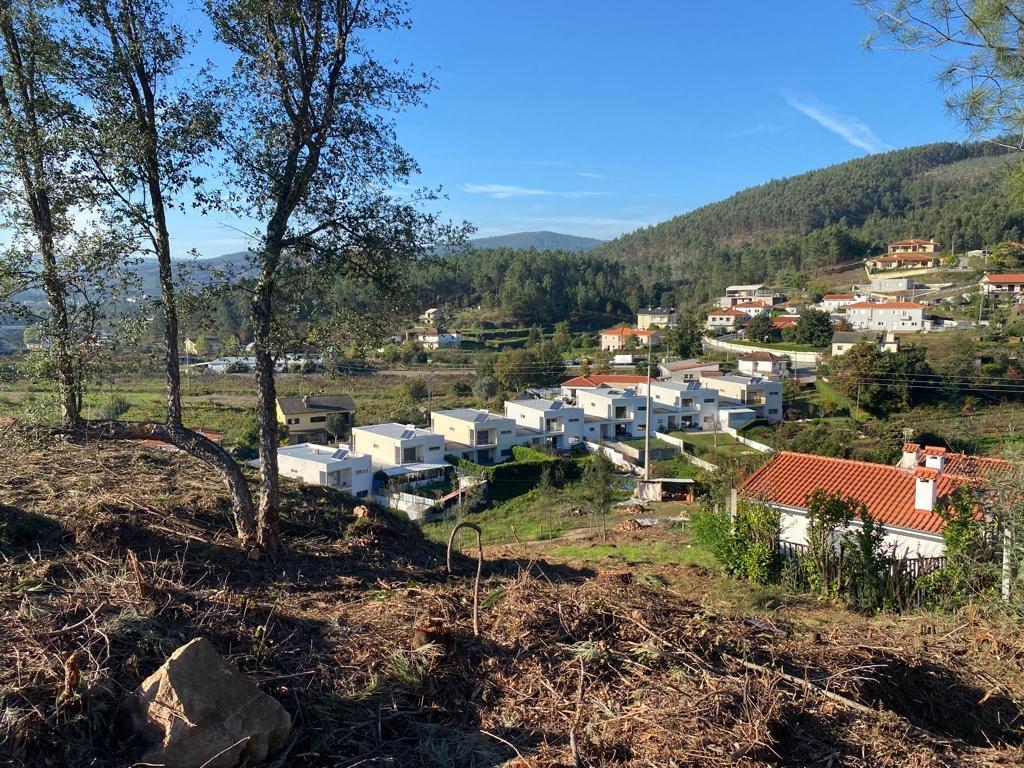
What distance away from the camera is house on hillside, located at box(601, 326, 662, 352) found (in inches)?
2539

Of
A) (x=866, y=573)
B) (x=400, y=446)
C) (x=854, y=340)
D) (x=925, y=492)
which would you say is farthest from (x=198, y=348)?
(x=854, y=340)

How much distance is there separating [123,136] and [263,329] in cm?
178

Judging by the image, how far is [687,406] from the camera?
41938mm

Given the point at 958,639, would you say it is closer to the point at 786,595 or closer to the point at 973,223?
the point at 786,595

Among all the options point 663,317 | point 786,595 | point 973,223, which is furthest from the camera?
point 973,223

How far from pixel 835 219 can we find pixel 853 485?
13665 centimetres

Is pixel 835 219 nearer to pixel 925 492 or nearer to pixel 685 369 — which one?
pixel 685 369

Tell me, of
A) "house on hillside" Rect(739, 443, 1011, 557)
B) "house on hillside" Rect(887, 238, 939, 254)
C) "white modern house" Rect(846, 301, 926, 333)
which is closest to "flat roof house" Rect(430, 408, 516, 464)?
"house on hillside" Rect(739, 443, 1011, 557)

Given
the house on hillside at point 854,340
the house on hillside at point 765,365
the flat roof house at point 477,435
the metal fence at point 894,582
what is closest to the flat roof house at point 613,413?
the flat roof house at point 477,435

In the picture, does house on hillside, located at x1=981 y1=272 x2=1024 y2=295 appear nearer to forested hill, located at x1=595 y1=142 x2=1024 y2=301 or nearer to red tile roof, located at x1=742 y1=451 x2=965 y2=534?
forested hill, located at x1=595 y1=142 x2=1024 y2=301

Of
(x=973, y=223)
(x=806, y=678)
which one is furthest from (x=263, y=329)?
(x=973, y=223)

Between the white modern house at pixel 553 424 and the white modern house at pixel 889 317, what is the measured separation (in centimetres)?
3488

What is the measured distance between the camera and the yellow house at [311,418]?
125 feet

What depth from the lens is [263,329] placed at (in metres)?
5.63
